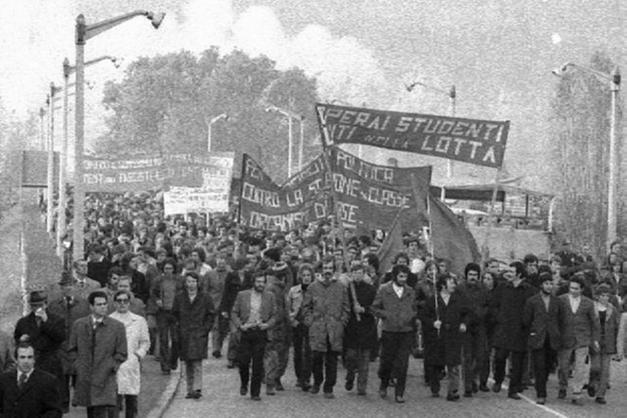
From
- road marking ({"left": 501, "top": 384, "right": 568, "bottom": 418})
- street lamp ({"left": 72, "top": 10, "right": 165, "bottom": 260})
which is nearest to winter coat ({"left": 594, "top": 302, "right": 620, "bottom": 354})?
road marking ({"left": 501, "top": 384, "right": 568, "bottom": 418})

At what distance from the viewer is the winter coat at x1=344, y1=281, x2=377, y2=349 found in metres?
18.7

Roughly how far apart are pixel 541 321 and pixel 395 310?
5.81 feet

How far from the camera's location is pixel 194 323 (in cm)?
1812

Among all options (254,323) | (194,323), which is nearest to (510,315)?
(254,323)

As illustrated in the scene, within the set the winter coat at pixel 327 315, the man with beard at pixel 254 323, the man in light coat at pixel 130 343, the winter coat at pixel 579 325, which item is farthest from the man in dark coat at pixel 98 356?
the winter coat at pixel 579 325

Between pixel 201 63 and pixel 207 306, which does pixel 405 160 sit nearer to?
pixel 201 63

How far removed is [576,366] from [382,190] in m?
4.71

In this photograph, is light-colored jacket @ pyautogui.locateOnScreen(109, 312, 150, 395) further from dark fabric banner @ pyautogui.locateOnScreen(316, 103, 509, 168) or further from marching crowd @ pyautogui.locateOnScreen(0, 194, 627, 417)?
dark fabric banner @ pyautogui.locateOnScreen(316, 103, 509, 168)

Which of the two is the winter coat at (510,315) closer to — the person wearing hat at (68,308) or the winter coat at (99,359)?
the person wearing hat at (68,308)

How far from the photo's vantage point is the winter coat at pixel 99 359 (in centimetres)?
1354

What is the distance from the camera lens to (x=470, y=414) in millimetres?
17156

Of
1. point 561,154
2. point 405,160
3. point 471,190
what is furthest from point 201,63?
point 471,190

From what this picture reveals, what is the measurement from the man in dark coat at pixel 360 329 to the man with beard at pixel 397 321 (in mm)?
209

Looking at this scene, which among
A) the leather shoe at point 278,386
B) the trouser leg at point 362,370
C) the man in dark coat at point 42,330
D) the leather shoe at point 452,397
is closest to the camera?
the man in dark coat at point 42,330
